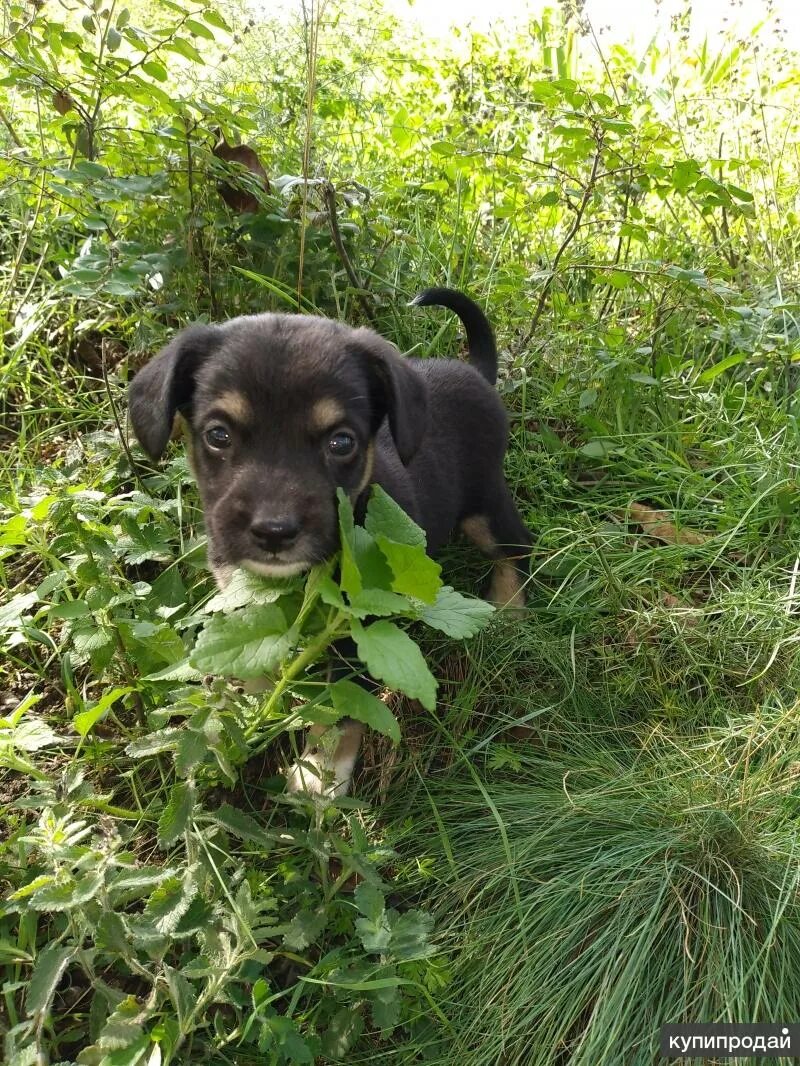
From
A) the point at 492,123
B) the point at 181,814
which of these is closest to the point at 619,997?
the point at 181,814

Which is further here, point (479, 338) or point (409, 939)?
point (479, 338)

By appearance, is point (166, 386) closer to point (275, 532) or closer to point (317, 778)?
point (275, 532)

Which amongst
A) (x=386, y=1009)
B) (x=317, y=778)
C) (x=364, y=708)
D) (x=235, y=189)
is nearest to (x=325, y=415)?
(x=364, y=708)

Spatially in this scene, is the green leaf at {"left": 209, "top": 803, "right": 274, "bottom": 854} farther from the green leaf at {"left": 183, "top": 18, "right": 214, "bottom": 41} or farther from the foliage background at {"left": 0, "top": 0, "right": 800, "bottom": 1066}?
the green leaf at {"left": 183, "top": 18, "right": 214, "bottom": 41}

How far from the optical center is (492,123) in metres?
4.71

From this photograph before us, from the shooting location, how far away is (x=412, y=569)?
5.87 ft

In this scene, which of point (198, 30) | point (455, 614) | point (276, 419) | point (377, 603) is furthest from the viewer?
point (198, 30)

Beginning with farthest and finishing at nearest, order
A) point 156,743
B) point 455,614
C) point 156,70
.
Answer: point 156,70 → point 156,743 → point 455,614

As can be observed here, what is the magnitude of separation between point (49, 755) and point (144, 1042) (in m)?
1.22

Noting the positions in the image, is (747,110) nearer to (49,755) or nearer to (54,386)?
(54,386)

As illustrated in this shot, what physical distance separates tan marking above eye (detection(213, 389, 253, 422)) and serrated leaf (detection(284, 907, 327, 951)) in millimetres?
1264

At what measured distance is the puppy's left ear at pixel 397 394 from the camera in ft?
8.13

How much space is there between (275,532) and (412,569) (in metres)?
0.42

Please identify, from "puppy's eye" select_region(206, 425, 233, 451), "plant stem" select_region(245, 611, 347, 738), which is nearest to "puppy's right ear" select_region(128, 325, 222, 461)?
"puppy's eye" select_region(206, 425, 233, 451)
